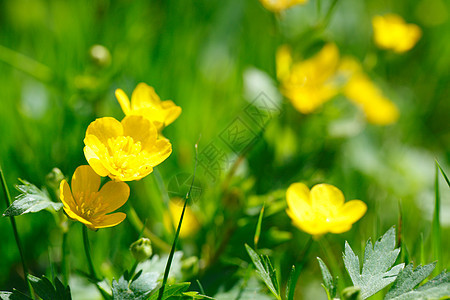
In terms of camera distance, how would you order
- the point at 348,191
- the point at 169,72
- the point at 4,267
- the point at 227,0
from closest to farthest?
→ the point at 4,267 < the point at 348,191 < the point at 169,72 < the point at 227,0

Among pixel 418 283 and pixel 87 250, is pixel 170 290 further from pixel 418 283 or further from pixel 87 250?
pixel 418 283

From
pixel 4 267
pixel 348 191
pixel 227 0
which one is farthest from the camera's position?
pixel 227 0

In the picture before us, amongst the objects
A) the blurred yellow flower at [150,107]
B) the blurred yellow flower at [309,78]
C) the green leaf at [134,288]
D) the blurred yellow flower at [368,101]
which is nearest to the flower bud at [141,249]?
the green leaf at [134,288]

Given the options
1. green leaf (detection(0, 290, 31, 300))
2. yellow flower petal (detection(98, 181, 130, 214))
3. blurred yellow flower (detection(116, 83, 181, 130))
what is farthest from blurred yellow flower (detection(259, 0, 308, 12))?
green leaf (detection(0, 290, 31, 300))

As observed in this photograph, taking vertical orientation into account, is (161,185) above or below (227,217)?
above

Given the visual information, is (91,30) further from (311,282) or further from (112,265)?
(311,282)

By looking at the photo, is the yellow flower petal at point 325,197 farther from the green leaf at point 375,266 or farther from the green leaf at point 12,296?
the green leaf at point 12,296

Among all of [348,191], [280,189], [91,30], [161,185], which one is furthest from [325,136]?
[91,30]

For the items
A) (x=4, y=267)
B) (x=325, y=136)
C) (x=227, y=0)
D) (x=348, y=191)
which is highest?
(x=227, y=0)
